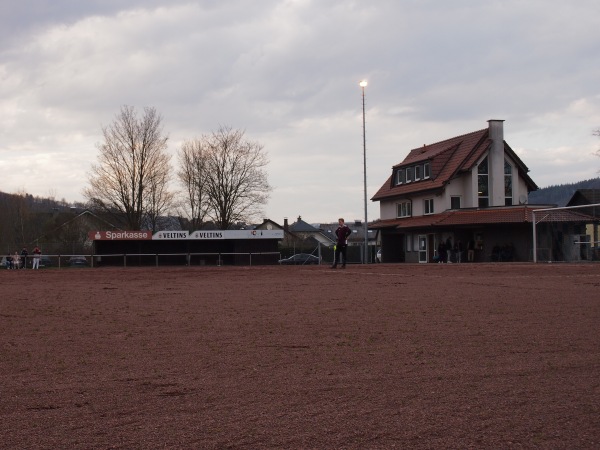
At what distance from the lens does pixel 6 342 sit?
9.22 meters

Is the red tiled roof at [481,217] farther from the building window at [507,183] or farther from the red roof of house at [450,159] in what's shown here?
the building window at [507,183]

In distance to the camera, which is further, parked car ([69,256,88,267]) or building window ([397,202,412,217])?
building window ([397,202,412,217])

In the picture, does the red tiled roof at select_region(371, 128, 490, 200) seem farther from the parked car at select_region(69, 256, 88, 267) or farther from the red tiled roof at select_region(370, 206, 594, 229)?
the parked car at select_region(69, 256, 88, 267)

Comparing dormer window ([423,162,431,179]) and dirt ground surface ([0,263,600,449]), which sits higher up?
dormer window ([423,162,431,179])

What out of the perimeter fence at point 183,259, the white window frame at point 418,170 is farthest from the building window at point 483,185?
the perimeter fence at point 183,259

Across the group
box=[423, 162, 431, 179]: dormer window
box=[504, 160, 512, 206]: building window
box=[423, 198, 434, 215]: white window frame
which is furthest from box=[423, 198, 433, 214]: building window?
box=[504, 160, 512, 206]: building window

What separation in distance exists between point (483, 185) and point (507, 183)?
2.11m

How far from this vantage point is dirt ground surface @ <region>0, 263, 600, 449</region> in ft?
17.1

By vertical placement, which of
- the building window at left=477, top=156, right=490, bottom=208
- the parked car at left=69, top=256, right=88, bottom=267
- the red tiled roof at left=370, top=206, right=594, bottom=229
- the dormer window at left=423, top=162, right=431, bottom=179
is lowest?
the parked car at left=69, top=256, right=88, bottom=267

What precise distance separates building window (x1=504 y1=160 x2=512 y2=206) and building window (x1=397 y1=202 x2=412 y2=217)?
8114mm

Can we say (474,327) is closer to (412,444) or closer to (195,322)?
(195,322)

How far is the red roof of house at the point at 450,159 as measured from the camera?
53.8 m

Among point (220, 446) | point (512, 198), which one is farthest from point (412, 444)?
point (512, 198)

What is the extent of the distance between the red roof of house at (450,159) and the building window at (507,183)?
759mm
